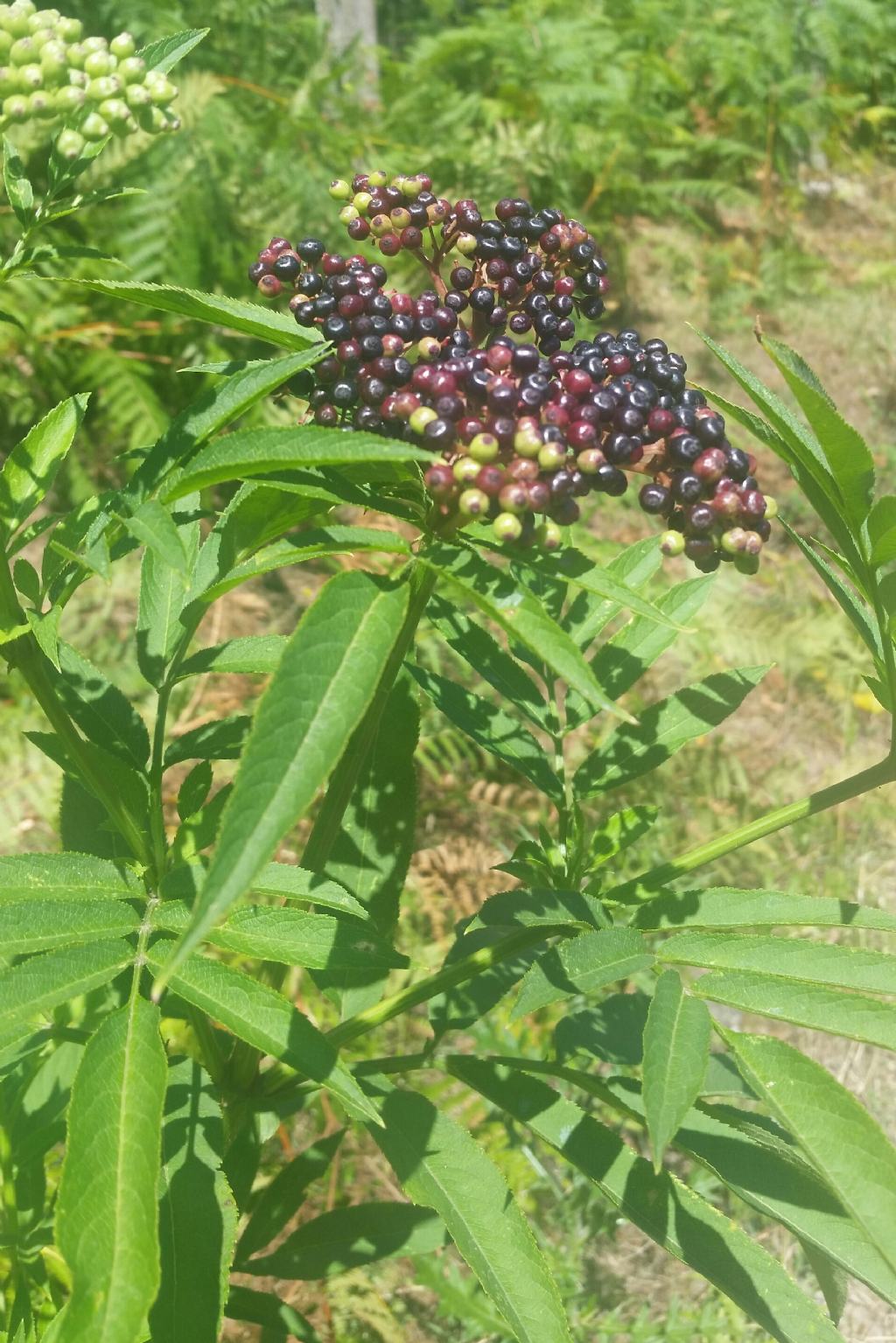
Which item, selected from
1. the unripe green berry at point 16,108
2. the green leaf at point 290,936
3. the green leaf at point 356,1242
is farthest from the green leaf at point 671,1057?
the unripe green berry at point 16,108

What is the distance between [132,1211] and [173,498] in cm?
82

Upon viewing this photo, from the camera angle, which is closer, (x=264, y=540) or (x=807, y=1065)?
(x=807, y=1065)

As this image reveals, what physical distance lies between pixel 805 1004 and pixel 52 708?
1.13m

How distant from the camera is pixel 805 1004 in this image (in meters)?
1.48

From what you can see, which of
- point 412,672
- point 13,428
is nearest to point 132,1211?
point 412,672

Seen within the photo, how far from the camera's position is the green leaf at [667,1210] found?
1.74 m

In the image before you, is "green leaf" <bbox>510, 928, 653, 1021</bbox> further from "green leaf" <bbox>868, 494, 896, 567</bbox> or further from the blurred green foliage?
the blurred green foliage

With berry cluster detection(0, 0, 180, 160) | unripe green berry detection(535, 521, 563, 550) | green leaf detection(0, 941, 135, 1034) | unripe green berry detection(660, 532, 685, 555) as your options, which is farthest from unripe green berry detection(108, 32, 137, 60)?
green leaf detection(0, 941, 135, 1034)

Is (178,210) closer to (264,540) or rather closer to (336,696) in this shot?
(264,540)

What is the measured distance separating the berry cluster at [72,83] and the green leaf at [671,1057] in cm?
139

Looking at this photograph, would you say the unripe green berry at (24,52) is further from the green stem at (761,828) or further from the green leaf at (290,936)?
the green stem at (761,828)

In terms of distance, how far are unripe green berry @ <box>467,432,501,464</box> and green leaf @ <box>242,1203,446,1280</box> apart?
1.61 meters

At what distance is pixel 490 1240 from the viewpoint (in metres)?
1.77

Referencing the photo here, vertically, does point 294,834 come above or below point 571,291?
below
